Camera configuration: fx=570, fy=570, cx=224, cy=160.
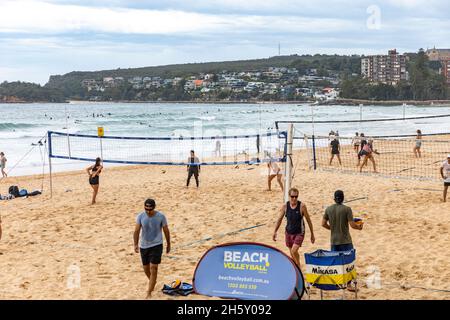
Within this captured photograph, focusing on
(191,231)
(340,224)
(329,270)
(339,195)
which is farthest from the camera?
(191,231)

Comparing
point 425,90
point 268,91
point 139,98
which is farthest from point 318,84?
point 139,98

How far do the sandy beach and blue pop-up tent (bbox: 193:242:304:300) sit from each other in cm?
123

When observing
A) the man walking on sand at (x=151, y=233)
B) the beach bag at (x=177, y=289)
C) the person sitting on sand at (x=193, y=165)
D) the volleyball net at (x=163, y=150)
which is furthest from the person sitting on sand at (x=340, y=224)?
the volleyball net at (x=163, y=150)

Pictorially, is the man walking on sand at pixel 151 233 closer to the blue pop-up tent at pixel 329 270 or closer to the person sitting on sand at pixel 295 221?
the person sitting on sand at pixel 295 221

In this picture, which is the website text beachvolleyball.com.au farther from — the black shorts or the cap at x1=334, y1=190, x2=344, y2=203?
the cap at x1=334, y1=190, x2=344, y2=203

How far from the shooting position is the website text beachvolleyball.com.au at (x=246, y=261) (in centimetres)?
649

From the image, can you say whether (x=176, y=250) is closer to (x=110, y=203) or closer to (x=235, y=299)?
(x=235, y=299)

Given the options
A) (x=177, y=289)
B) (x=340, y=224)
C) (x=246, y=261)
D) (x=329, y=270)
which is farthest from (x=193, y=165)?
(x=246, y=261)

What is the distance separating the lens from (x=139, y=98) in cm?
17400

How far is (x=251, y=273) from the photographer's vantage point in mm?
6539

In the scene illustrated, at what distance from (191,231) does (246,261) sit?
5.28m

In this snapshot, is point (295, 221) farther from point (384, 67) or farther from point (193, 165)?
point (384, 67)

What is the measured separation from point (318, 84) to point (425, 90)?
41.6m
